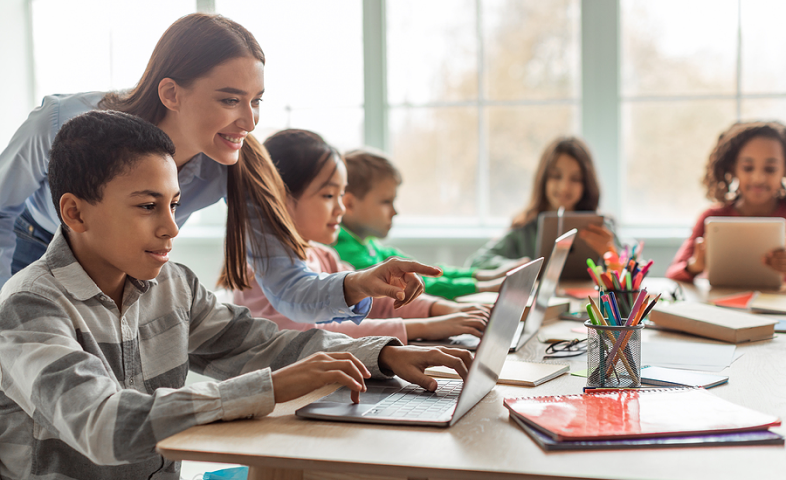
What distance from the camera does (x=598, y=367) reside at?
2.95 ft

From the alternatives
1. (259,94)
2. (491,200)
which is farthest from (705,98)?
(259,94)

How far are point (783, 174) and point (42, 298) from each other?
2.44 meters

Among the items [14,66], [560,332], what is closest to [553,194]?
[560,332]

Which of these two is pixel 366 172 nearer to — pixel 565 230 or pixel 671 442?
pixel 565 230

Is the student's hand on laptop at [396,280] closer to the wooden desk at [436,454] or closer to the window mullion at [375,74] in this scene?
the wooden desk at [436,454]

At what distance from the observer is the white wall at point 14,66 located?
3.42 m

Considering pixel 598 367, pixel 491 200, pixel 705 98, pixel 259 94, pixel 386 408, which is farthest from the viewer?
pixel 491 200

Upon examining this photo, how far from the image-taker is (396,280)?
105 cm

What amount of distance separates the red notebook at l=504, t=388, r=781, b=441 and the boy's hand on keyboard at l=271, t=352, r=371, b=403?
189 mm

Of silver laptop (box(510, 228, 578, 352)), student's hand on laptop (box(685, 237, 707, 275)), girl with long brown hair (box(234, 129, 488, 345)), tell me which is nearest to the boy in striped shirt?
silver laptop (box(510, 228, 578, 352))

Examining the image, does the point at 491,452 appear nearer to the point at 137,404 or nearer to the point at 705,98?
the point at 137,404

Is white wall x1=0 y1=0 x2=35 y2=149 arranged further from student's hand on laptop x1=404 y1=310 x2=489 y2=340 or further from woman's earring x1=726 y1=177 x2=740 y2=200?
woman's earring x1=726 y1=177 x2=740 y2=200

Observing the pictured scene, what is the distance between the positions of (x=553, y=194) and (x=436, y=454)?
2.08m

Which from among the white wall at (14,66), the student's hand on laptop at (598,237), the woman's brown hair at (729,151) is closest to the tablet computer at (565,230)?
the student's hand on laptop at (598,237)
